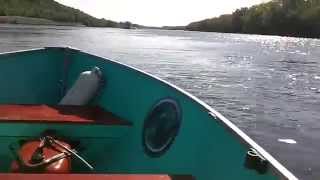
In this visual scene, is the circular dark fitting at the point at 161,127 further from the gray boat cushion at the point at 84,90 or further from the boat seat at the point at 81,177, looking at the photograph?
the gray boat cushion at the point at 84,90

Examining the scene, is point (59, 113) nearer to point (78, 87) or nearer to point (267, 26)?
point (78, 87)

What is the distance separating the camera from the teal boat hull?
13.7 ft

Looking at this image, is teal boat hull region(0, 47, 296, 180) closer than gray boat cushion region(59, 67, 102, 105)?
Yes

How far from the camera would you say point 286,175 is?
323 cm

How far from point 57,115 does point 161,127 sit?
1.49m

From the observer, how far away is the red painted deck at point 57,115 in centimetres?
587

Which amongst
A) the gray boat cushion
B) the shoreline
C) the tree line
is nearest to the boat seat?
the gray boat cushion

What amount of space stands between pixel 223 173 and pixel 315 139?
1132 centimetres

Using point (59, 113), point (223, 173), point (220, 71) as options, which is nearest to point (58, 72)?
point (59, 113)

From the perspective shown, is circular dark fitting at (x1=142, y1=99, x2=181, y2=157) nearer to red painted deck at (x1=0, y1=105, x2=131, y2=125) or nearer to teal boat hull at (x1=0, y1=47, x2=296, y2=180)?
teal boat hull at (x1=0, y1=47, x2=296, y2=180)

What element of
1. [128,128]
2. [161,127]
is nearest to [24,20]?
[128,128]

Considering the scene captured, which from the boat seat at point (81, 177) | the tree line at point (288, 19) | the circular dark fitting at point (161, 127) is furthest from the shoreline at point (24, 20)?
the boat seat at point (81, 177)

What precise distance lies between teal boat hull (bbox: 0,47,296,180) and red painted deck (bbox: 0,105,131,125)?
0.08m

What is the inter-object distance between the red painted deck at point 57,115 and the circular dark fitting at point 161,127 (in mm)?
507
